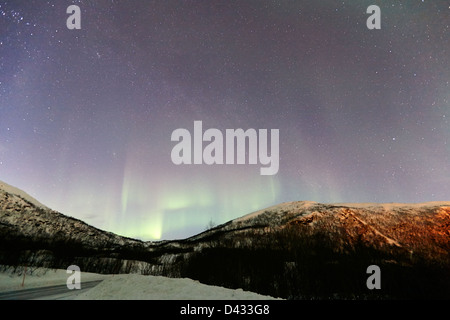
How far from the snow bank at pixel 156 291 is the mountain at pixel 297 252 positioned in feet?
32.7

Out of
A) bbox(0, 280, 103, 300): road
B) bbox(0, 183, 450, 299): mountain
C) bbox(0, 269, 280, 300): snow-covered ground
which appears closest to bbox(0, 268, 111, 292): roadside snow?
bbox(0, 183, 450, 299): mountain

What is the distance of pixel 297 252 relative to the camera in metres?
34.4

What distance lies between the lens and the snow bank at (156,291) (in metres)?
18.0

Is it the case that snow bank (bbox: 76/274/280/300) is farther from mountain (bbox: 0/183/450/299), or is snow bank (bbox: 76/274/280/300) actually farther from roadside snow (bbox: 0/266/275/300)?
mountain (bbox: 0/183/450/299)

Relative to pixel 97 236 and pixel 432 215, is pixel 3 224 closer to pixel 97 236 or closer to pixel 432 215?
pixel 97 236

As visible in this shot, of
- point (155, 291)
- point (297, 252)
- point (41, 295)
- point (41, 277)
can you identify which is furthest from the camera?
point (41, 277)

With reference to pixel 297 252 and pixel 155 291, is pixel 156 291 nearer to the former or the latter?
pixel 155 291

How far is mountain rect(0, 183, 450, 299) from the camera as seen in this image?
89.2ft

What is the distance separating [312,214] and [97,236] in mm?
49555

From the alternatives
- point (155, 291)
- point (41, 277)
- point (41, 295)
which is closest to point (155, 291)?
point (155, 291)

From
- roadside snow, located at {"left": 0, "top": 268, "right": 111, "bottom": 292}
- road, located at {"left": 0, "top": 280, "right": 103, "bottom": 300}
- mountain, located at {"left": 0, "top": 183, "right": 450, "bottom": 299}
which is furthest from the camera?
roadside snow, located at {"left": 0, "top": 268, "right": 111, "bottom": 292}

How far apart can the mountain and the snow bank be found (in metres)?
9.97

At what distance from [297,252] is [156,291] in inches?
843
